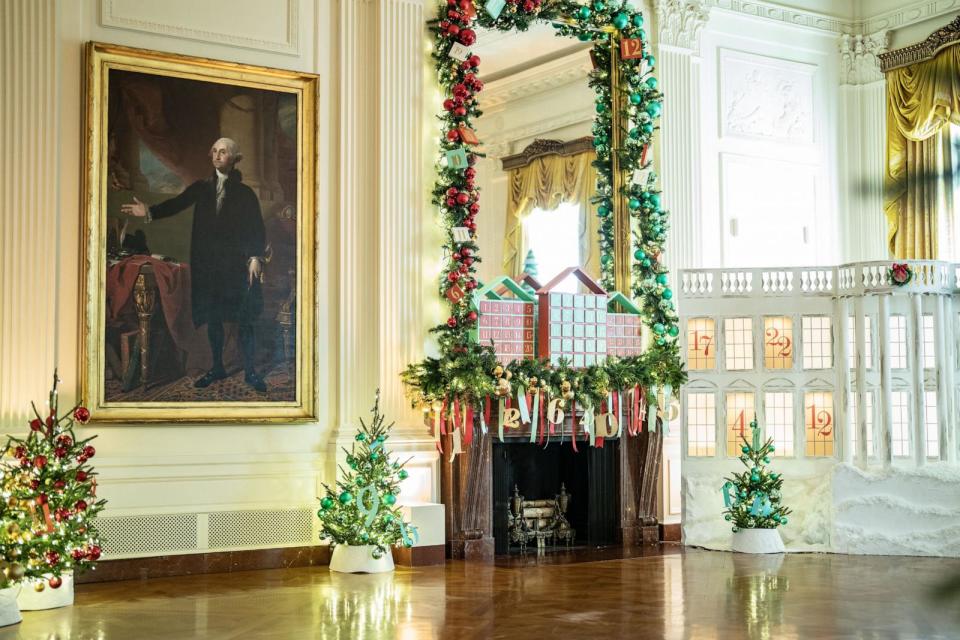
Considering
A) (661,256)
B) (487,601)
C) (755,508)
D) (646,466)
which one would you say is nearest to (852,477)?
(755,508)

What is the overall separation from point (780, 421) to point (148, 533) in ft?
20.6

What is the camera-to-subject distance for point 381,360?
32.8 feet

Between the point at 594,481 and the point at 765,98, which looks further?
the point at 765,98

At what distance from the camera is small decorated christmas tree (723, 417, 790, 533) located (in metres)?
10.5

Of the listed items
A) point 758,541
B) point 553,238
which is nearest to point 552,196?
point 553,238

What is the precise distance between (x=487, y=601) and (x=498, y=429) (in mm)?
2726

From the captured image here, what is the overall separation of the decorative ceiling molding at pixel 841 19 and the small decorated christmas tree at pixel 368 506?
21.3ft

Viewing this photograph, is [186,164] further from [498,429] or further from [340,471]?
[498,429]

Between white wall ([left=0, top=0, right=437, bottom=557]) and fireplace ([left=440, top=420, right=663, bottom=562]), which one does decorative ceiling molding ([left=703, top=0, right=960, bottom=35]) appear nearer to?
white wall ([left=0, top=0, right=437, bottom=557])

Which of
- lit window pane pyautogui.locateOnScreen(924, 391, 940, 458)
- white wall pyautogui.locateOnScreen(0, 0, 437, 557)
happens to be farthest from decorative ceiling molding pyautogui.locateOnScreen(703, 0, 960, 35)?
lit window pane pyautogui.locateOnScreen(924, 391, 940, 458)

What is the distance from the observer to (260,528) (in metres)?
9.49

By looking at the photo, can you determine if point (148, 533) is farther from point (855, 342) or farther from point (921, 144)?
point (921, 144)

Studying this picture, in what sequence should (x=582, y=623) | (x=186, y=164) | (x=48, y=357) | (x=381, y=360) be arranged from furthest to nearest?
(x=381, y=360) < (x=186, y=164) < (x=48, y=357) < (x=582, y=623)

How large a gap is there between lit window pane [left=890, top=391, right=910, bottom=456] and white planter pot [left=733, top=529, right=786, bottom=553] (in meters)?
1.47
